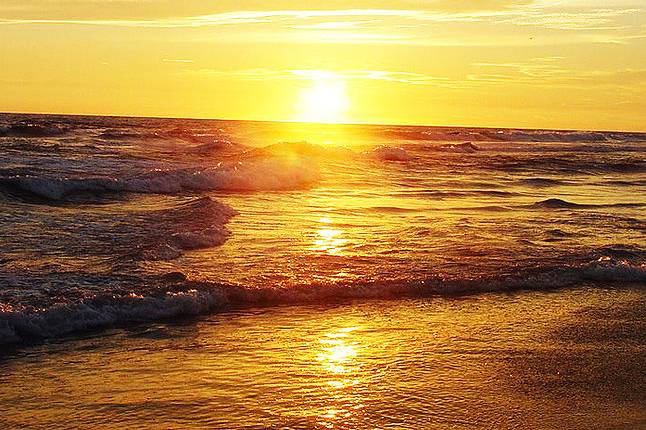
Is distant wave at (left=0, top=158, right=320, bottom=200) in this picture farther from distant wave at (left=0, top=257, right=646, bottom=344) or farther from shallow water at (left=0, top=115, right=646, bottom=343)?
distant wave at (left=0, top=257, right=646, bottom=344)

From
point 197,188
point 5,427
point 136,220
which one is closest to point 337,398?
point 5,427

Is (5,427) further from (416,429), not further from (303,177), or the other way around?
(303,177)

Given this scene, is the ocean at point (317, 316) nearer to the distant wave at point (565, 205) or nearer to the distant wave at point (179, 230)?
the distant wave at point (179, 230)

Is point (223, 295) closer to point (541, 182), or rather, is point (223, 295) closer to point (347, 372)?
point (347, 372)

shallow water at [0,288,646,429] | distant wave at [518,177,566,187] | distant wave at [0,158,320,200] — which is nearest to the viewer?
shallow water at [0,288,646,429]

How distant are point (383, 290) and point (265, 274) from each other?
1488mm

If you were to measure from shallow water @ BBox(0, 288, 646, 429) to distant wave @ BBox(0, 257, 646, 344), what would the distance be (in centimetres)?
36

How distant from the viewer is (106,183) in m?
20.7

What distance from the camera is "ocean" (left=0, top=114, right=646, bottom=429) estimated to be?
589cm

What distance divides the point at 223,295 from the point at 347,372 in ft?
8.62

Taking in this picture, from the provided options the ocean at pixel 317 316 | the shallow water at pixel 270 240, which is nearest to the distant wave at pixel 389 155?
the shallow water at pixel 270 240

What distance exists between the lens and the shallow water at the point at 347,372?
568 centimetres

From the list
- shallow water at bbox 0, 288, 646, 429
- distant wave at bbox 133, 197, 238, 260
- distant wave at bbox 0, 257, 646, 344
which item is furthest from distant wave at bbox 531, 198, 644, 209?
shallow water at bbox 0, 288, 646, 429

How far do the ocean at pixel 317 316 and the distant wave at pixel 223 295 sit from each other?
0.02 m
